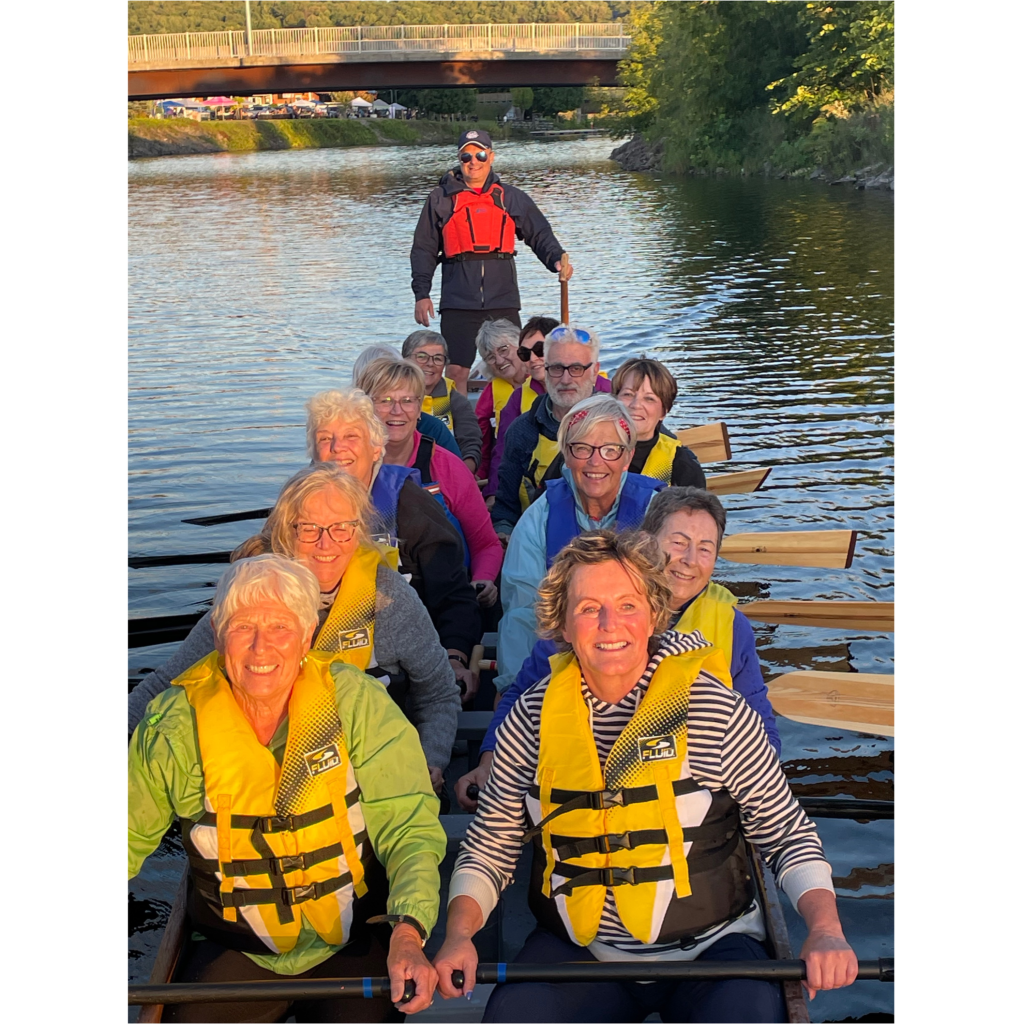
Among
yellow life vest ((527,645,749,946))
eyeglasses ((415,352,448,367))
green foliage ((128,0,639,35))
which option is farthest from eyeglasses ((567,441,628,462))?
green foliage ((128,0,639,35))

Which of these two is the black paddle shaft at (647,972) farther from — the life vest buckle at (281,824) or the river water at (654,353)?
the river water at (654,353)

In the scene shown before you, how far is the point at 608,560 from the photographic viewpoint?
2.30m

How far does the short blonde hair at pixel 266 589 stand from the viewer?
2.30 meters

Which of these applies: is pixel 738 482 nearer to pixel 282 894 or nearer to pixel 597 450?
pixel 597 450

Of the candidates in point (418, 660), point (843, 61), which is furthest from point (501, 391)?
point (843, 61)

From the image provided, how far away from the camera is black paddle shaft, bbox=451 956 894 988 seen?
2207mm

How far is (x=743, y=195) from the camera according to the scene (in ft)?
85.9

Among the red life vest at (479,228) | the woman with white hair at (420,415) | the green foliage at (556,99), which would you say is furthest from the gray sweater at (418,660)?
the green foliage at (556,99)

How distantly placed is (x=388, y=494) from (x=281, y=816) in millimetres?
1498

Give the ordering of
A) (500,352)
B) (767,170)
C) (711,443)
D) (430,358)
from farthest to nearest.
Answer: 1. (767,170)
2. (711,443)
3. (500,352)
4. (430,358)

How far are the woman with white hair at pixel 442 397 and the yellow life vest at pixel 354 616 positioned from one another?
2546mm

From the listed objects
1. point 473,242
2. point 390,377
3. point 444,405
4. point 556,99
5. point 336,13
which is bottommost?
point 444,405

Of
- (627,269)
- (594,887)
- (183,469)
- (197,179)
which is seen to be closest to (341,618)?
(594,887)

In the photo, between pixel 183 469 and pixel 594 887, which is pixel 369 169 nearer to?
pixel 183 469
